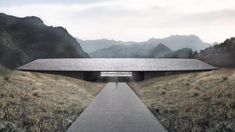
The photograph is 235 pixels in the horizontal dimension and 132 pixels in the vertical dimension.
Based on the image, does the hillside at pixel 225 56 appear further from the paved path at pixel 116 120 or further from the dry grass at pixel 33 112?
the paved path at pixel 116 120

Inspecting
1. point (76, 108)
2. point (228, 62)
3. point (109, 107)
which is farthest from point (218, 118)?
point (228, 62)

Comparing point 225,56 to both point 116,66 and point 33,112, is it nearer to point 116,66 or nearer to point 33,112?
point 116,66

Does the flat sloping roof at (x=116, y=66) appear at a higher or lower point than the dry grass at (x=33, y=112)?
higher

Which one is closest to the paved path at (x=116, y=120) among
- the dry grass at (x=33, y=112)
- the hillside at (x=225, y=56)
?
the dry grass at (x=33, y=112)

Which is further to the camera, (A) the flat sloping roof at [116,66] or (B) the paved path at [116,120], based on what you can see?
(A) the flat sloping roof at [116,66]

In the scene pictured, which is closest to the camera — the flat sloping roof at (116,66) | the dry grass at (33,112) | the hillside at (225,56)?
the dry grass at (33,112)

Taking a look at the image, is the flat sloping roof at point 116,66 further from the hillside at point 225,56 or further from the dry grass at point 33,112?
the hillside at point 225,56

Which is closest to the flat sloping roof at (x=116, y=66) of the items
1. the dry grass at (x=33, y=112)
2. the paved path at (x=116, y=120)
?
the dry grass at (x=33, y=112)

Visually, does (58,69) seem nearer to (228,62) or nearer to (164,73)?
(164,73)

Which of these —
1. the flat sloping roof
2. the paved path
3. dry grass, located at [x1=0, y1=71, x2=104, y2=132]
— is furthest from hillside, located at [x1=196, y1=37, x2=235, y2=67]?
the paved path

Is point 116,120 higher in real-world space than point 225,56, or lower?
lower

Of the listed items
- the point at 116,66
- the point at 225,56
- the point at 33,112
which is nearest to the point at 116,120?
the point at 33,112

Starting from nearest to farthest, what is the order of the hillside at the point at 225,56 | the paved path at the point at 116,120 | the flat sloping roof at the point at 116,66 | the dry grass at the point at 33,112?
1. the paved path at the point at 116,120
2. the dry grass at the point at 33,112
3. the flat sloping roof at the point at 116,66
4. the hillside at the point at 225,56

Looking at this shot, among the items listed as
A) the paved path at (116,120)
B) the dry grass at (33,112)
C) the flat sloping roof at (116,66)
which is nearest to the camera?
the paved path at (116,120)
